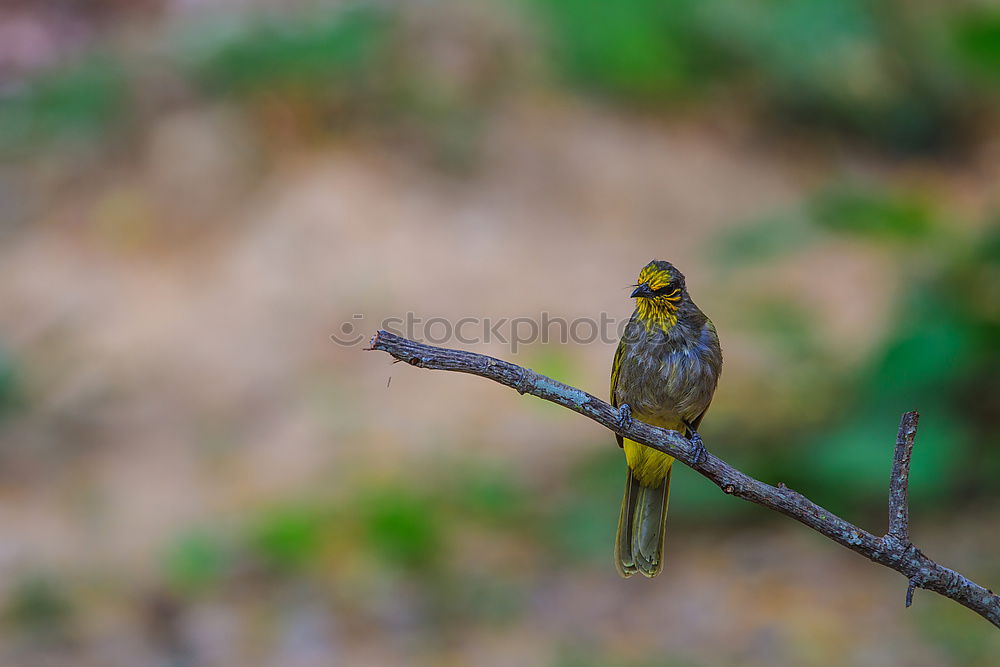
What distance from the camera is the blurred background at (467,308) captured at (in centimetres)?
563

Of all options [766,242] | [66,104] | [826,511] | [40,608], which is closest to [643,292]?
[826,511]

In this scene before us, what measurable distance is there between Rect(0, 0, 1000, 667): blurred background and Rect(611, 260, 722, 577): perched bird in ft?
7.86

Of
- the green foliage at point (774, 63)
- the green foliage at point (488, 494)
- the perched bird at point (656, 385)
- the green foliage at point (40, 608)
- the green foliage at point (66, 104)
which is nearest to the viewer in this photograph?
the perched bird at point (656, 385)

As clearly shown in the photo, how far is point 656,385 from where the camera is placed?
3.02 meters

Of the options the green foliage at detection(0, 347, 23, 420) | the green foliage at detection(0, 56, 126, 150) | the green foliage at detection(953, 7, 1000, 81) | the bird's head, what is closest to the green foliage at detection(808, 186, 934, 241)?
the green foliage at detection(953, 7, 1000, 81)

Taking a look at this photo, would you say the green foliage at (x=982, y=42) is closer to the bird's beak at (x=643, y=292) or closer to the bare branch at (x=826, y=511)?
the bird's beak at (x=643, y=292)

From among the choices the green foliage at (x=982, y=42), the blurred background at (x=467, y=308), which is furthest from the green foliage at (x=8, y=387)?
the green foliage at (x=982, y=42)

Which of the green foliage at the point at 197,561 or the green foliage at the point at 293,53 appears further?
the green foliage at the point at 293,53

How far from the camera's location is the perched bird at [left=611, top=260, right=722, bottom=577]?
116 inches

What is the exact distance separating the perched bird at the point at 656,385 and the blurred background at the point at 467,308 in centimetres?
240

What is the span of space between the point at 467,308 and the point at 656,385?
4.72m

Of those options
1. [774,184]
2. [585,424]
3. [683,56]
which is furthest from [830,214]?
[683,56]

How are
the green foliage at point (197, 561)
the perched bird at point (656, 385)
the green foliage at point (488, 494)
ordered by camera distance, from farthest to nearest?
the green foliage at point (488, 494) → the green foliage at point (197, 561) → the perched bird at point (656, 385)

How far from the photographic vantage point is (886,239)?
18.7 ft
